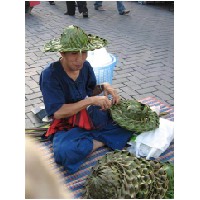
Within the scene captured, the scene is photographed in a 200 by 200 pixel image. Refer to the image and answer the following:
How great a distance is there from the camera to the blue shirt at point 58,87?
2.90 meters

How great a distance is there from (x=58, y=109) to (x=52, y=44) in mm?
611

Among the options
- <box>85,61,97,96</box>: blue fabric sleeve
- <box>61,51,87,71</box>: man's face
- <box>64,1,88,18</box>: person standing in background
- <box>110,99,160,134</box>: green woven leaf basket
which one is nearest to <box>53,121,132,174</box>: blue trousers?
<box>110,99,160,134</box>: green woven leaf basket

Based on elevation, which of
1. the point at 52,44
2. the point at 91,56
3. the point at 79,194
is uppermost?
the point at 52,44

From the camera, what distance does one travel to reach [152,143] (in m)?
3.14

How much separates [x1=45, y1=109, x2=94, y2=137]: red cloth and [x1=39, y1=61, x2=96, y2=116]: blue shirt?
164 millimetres

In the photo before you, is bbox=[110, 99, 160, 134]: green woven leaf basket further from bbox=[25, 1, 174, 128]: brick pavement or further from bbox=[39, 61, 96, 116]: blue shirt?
bbox=[25, 1, 174, 128]: brick pavement

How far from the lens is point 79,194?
2.79 meters

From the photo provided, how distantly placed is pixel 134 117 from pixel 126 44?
3.32m

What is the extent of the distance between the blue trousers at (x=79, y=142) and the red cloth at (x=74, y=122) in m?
0.06


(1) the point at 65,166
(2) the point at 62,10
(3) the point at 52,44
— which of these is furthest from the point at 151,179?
(2) the point at 62,10

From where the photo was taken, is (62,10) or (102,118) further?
(62,10)

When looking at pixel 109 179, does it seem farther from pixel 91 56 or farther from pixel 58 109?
pixel 91 56

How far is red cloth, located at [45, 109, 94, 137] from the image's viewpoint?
314cm

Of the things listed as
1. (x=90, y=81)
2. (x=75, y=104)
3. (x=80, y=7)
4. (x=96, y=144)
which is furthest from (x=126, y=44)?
(x=75, y=104)
